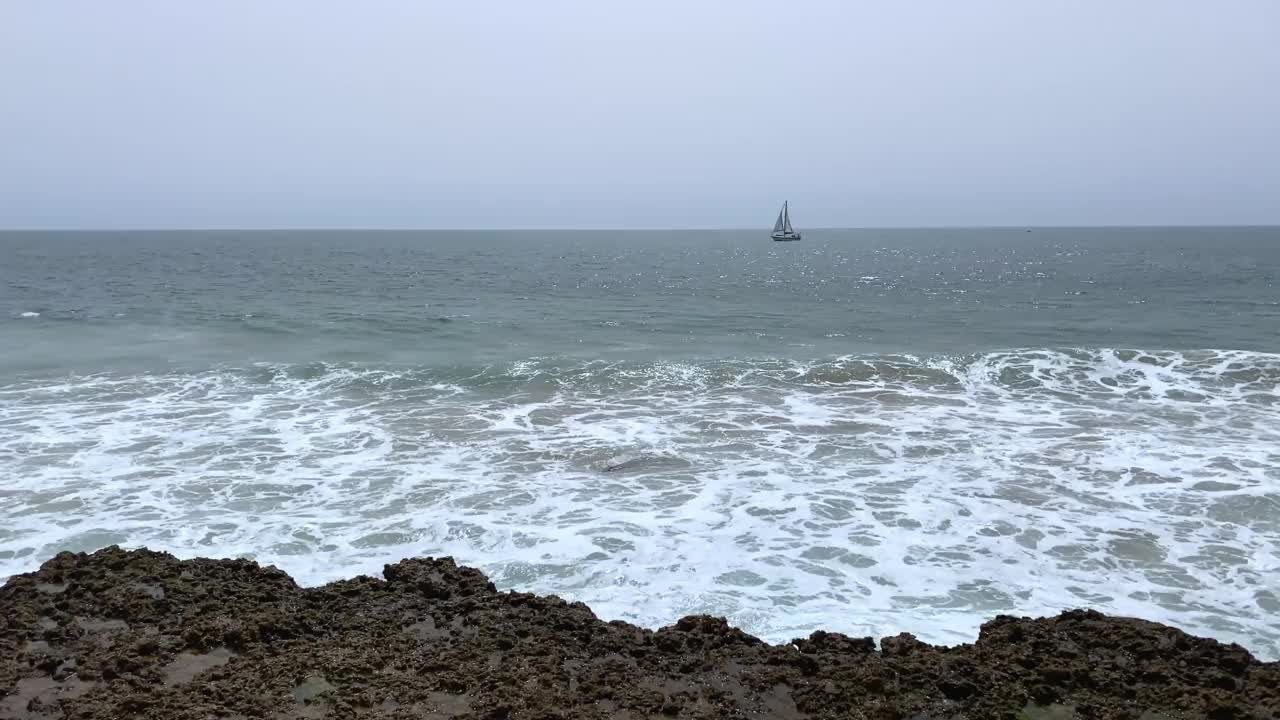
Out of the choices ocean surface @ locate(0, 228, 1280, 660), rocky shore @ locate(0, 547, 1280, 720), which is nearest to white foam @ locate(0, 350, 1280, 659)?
ocean surface @ locate(0, 228, 1280, 660)

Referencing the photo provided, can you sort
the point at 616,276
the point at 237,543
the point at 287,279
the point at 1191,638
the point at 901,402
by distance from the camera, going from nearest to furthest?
the point at 1191,638 < the point at 237,543 < the point at 901,402 < the point at 287,279 < the point at 616,276

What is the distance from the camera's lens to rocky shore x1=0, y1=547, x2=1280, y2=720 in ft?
18.9

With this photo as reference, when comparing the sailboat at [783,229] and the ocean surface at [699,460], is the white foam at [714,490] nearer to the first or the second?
the ocean surface at [699,460]

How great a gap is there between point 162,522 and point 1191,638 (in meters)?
11.4

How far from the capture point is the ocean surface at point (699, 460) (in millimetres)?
9211

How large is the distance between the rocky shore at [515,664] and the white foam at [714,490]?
4.82 ft

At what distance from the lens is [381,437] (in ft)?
49.7

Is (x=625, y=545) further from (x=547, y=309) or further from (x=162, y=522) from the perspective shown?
(x=547, y=309)

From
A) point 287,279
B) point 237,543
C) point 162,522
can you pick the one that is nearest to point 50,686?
point 237,543

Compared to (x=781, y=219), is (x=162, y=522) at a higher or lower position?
lower

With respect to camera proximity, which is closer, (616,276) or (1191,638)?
(1191,638)

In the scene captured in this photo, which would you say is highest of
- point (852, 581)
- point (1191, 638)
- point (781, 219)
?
point (781, 219)

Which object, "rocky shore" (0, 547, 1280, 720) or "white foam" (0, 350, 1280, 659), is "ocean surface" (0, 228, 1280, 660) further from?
"rocky shore" (0, 547, 1280, 720)

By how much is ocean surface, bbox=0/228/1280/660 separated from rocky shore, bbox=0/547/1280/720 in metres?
1.45
